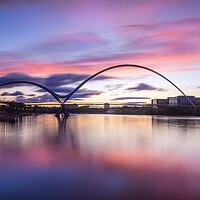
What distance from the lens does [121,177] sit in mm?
9680

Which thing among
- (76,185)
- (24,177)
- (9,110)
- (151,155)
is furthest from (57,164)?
(9,110)

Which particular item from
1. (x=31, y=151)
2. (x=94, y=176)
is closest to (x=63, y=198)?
(x=94, y=176)

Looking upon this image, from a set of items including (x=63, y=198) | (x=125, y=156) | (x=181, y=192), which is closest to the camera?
(x=63, y=198)

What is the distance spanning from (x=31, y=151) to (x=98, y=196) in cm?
991

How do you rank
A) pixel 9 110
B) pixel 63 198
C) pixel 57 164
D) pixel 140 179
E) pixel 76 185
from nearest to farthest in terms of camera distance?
pixel 63 198, pixel 76 185, pixel 140 179, pixel 57 164, pixel 9 110

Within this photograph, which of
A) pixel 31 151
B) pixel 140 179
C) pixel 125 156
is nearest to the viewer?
pixel 140 179

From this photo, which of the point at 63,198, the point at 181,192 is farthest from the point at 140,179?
the point at 63,198

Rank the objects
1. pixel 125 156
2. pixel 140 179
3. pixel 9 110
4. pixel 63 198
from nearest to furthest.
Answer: pixel 63 198 < pixel 140 179 < pixel 125 156 < pixel 9 110

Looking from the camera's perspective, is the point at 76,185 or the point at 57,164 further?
the point at 57,164

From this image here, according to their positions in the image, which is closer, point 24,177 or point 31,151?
point 24,177

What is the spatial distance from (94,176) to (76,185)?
1.38 metres

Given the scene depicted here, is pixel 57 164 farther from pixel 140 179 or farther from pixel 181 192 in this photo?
pixel 181 192

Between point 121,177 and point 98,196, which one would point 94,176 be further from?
point 98,196

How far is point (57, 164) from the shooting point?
1219cm
